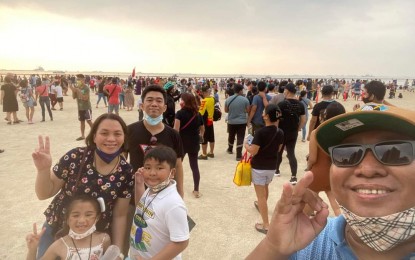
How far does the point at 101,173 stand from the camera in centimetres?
231

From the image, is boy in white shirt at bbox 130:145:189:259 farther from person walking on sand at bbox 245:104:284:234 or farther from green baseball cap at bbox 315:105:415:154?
person walking on sand at bbox 245:104:284:234

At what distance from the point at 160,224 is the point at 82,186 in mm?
726

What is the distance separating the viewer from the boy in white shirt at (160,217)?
6.70 ft

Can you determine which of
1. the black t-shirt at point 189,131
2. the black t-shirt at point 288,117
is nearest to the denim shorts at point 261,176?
the black t-shirt at point 189,131

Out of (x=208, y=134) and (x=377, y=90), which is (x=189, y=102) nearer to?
(x=208, y=134)

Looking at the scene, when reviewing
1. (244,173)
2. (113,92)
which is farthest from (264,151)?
(113,92)

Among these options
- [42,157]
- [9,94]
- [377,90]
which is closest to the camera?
[42,157]

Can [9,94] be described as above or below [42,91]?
below

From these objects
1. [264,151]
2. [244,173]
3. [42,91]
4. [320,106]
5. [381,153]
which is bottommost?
[244,173]

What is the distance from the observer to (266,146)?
13.0 feet

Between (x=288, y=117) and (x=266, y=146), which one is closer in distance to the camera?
(x=266, y=146)

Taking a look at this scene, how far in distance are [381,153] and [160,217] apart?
5.17 ft

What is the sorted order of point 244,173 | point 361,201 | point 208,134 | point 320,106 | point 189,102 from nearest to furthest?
point 361,201, point 244,173, point 189,102, point 320,106, point 208,134

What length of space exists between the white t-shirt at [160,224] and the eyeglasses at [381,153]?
4.17 feet
